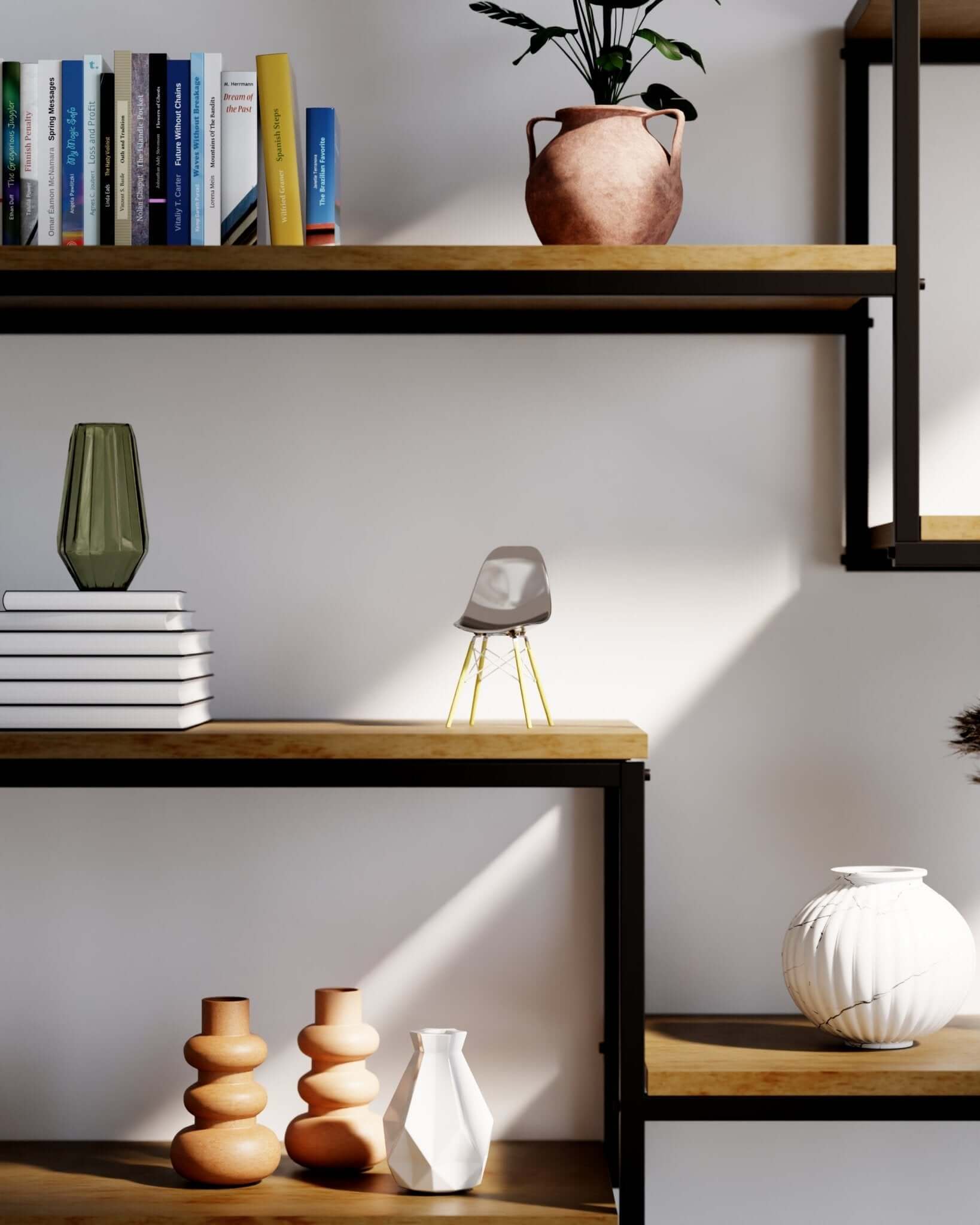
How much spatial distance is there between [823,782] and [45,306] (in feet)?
3.77

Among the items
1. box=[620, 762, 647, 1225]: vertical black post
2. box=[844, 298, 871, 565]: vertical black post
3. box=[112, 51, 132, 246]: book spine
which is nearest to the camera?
box=[620, 762, 647, 1225]: vertical black post

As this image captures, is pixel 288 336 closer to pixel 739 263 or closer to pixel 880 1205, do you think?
pixel 739 263

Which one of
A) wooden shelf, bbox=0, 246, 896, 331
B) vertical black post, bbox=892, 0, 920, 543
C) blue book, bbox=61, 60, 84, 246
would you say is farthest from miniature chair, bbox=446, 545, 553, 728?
blue book, bbox=61, 60, 84, 246

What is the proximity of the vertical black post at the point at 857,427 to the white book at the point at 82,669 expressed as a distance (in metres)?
0.85

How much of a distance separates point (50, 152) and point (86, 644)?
566mm

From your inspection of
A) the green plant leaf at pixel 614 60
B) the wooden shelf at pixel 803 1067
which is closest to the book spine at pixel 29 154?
the green plant leaf at pixel 614 60

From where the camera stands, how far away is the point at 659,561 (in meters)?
1.65

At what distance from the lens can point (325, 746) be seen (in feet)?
4.34

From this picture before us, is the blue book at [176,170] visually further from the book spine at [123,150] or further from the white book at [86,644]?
the white book at [86,644]

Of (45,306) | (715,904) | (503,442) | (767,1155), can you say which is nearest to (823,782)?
(715,904)

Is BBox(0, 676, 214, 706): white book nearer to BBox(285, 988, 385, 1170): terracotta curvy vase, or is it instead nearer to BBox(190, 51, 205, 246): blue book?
BBox(285, 988, 385, 1170): terracotta curvy vase

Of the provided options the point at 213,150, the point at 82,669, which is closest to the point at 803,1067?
the point at 82,669

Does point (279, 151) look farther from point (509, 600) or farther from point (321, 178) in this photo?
point (509, 600)

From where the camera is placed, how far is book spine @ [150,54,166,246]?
1444 millimetres
